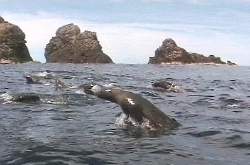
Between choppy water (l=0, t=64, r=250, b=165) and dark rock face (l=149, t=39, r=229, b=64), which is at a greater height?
dark rock face (l=149, t=39, r=229, b=64)

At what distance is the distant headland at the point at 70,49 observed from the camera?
89062mm

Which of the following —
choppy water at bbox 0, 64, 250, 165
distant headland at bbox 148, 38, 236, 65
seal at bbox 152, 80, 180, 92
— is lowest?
choppy water at bbox 0, 64, 250, 165

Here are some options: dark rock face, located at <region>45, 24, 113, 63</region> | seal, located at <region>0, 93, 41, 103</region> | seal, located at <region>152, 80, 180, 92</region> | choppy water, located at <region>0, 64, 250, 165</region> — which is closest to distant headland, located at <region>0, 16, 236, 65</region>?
dark rock face, located at <region>45, 24, 113, 63</region>

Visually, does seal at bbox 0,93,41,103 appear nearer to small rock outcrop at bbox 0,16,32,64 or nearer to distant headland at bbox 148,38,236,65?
small rock outcrop at bbox 0,16,32,64

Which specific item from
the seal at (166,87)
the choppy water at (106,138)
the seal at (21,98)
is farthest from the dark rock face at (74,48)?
the choppy water at (106,138)

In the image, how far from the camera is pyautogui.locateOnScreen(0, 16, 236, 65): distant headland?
8906cm

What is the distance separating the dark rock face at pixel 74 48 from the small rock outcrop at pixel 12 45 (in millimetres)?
9379

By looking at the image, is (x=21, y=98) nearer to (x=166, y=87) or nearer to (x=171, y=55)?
(x=166, y=87)

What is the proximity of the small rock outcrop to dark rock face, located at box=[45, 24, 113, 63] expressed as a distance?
30.8 feet

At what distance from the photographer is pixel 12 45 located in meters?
88.7

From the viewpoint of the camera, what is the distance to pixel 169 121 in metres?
12.3

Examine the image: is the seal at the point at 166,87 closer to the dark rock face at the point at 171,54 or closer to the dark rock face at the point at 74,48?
the dark rock face at the point at 74,48

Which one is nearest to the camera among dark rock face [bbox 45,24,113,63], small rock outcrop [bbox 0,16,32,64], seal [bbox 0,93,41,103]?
seal [bbox 0,93,41,103]

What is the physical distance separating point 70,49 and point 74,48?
1.20 meters
